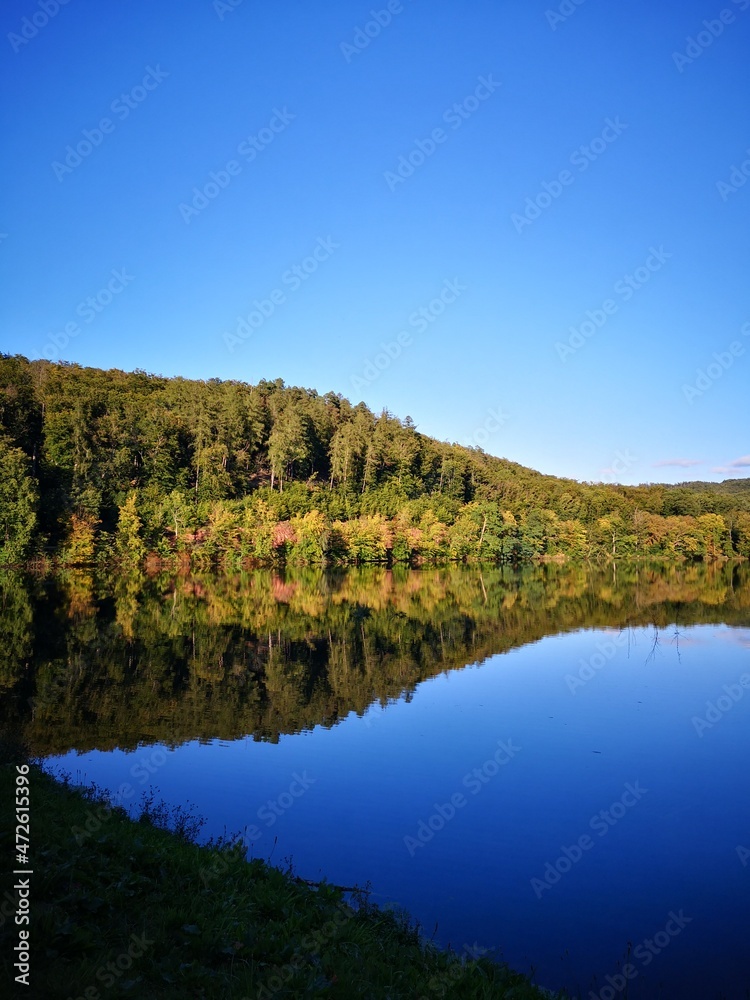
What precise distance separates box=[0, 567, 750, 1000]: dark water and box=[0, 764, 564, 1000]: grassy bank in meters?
1.32

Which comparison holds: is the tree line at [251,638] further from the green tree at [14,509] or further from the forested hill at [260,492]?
the forested hill at [260,492]

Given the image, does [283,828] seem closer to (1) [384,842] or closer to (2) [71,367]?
(1) [384,842]

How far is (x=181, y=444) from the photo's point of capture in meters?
85.8

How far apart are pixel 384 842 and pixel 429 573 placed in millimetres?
58244

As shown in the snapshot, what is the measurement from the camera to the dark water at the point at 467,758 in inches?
325

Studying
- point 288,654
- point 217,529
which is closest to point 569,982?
point 288,654
